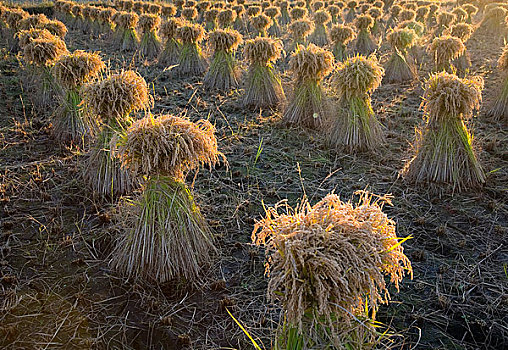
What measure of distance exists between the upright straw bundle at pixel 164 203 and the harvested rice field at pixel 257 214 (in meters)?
0.02

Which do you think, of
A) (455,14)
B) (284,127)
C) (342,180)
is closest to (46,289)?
(342,180)

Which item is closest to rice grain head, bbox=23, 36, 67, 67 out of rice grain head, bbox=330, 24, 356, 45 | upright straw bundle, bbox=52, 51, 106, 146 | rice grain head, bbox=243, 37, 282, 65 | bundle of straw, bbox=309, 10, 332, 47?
upright straw bundle, bbox=52, 51, 106, 146

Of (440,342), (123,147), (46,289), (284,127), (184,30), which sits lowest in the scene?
(46,289)

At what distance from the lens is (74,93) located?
563 centimetres

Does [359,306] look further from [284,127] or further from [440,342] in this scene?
[284,127]

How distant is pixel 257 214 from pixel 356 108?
7.74 feet

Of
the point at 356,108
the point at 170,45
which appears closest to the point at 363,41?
the point at 170,45

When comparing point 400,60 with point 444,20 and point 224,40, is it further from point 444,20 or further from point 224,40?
point 444,20

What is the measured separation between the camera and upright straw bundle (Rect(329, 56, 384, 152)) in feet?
17.6

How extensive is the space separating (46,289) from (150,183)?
123 centimetres

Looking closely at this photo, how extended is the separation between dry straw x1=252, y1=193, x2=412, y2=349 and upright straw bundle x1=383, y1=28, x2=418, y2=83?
799 centimetres

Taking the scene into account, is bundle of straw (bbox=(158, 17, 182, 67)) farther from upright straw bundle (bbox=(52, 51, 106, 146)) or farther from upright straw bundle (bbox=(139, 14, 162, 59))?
upright straw bundle (bbox=(52, 51, 106, 146))

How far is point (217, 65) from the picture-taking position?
857 centimetres

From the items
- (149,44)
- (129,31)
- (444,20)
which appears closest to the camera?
(149,44)
